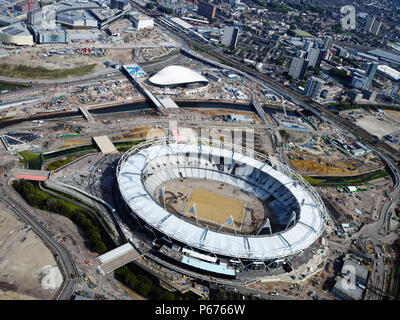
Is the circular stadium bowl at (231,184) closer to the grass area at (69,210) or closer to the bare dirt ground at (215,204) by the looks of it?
the bare dirt ground at (215,204)

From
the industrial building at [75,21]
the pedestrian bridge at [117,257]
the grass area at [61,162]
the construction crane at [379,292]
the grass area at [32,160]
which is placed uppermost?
the industrial building at [75,21]

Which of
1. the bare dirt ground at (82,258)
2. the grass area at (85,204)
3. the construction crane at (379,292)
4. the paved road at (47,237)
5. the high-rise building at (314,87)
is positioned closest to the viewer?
the paved road at (47,237)

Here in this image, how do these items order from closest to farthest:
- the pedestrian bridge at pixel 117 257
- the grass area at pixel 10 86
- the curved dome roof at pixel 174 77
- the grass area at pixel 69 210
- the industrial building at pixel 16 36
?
1. the pedestrian bridge at pixel 117 257
2. the grass area at pixel 69 210
3. the grass area at pixel 10 86
4. the curved dome roof at pixel 174 77
5. the industrial building at pixel 16 36

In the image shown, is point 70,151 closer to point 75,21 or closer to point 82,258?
point 82,258

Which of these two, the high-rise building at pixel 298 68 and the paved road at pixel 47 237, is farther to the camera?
the high-rise building at pixel 298 68

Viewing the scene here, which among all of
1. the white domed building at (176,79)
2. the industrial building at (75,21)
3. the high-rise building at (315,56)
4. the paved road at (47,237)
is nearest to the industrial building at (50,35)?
the industrial building at (75,21)

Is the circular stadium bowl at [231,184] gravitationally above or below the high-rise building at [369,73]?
below

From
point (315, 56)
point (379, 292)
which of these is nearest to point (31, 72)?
point (379, 292)
